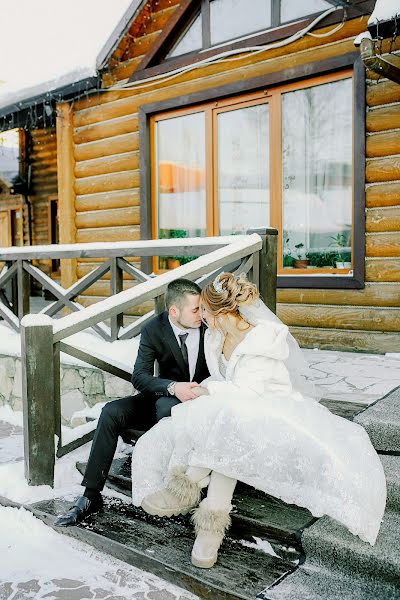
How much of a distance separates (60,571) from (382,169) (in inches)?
175

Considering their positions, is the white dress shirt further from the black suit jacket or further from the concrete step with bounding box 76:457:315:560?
the concrete step with bounding box 76:457:315:560

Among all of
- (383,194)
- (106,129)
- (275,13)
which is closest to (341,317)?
(383,194)

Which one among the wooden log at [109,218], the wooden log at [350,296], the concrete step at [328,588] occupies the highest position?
the wooden log at [109,218]

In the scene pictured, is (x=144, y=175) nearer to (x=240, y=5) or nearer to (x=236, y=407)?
(x=240, y=5)

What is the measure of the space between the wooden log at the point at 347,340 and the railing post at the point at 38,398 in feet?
10.6

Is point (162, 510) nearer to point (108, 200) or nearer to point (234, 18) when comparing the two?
point (108, 200)

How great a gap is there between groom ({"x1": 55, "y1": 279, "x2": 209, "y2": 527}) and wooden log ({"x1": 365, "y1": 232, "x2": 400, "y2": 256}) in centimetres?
268

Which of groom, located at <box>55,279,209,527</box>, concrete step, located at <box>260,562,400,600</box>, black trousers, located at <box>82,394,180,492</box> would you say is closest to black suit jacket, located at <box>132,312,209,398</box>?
groom, located at <box>55,279,209,527</box>

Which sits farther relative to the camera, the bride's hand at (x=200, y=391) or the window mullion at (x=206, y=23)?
the window mullion at (x=206, y=23)

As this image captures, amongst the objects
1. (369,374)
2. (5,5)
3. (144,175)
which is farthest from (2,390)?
(5,5)

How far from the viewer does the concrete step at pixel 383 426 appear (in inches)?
122

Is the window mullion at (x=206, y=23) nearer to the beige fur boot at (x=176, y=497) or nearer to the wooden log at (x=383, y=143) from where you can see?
the wooden log at (x=383, y=143)

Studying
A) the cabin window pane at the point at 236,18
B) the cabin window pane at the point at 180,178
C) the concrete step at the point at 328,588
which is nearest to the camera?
the concrete step at the point at 328,588

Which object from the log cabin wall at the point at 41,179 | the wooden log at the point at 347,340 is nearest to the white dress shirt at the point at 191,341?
the wooden log at the point at 347,340
